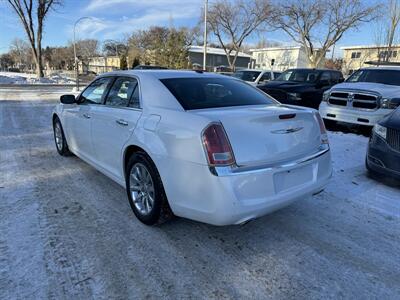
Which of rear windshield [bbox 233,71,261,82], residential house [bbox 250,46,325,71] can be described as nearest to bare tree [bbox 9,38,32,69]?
residential house [bbox 250,46,325,71]

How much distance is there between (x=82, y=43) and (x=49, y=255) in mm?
85333

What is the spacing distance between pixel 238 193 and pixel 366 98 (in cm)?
661

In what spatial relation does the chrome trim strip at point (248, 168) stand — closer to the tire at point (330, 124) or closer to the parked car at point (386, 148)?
the parked car at point (386, 148)

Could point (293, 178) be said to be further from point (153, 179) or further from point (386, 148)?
point (386, 148)

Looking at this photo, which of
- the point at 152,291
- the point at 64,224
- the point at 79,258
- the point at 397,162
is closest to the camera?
the point at 152,291

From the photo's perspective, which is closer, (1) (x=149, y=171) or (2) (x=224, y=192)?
(2) (x=224, y=192)

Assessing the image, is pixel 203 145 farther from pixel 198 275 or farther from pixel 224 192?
pixel 198 275

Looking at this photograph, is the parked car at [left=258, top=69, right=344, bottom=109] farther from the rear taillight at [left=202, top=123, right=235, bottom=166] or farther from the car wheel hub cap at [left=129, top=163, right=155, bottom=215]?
the rear taillight at [left=202, top=123, right=235, bottom=166]

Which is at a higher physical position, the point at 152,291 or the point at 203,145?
the point at 203,145

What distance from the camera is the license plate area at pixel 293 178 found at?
8.87ft

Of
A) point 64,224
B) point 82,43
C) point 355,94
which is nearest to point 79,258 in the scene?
point 64,224

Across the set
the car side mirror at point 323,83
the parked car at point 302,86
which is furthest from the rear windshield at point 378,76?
the car side mirror at point 323,83

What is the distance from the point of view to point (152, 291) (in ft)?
7.63

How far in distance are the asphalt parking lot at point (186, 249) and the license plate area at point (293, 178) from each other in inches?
23.3
